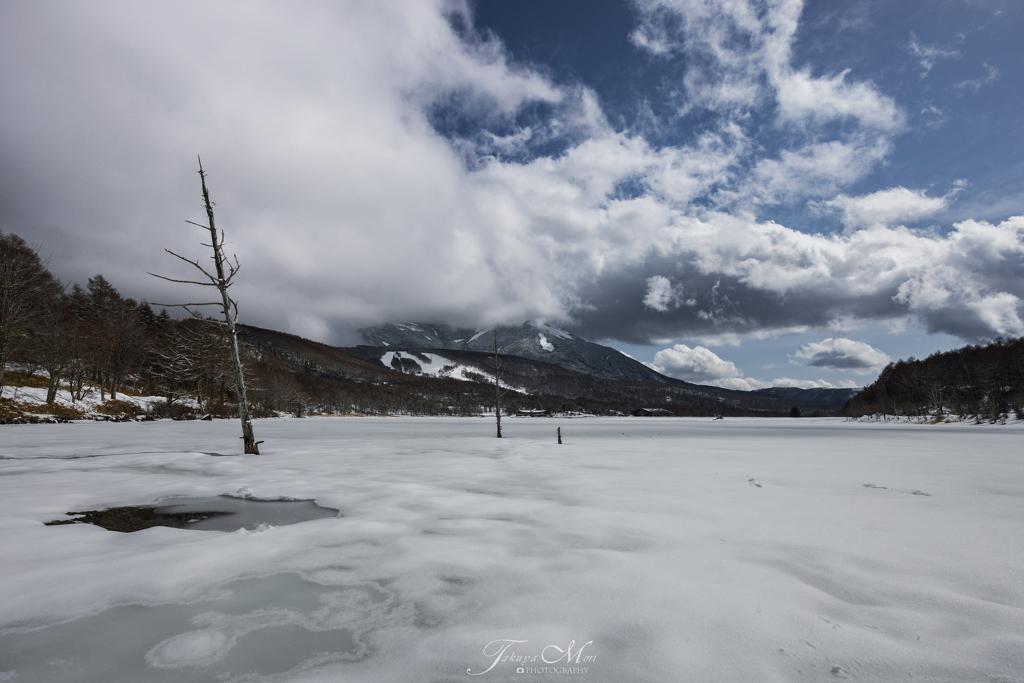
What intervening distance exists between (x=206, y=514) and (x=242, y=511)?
451mm

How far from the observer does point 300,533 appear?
5125mm

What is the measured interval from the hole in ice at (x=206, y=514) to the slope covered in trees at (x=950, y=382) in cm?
10306

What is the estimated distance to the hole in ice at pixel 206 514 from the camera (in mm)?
5422

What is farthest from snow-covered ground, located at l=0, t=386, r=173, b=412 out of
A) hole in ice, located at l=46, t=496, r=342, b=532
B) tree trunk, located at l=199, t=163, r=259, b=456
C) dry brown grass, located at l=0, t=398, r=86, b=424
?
hole in ice, located at l=46, t=496, r=342, b=532

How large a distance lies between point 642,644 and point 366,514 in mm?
4491

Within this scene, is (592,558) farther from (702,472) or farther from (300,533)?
(702,472)

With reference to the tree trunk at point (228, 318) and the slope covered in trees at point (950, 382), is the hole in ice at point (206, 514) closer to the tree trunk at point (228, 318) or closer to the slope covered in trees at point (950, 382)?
the tree trunk at point (228, 318)

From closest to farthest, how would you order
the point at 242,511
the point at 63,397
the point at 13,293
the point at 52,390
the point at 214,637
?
1. the point at 214,637
2. the point at 242,511
3. the point at 13,293
4. the point at 52,390
5. the point at 63,397

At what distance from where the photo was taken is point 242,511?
6.34m

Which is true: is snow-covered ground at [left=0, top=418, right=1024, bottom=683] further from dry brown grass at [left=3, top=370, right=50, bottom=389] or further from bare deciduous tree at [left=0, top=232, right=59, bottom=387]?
dry brown grass at [left=3, top=370, right=50, bottom=389]

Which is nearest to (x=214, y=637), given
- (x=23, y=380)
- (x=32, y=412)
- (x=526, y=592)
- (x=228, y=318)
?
(x=526, y=592)

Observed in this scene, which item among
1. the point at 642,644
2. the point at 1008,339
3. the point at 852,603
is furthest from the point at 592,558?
the point at 1008,339

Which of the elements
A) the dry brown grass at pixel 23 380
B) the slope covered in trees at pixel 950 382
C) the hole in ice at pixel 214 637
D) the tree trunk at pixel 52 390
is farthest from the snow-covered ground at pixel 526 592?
the slope covered in trees at pixel 950 382

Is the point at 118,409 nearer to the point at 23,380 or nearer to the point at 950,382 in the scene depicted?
the point at 23,380
